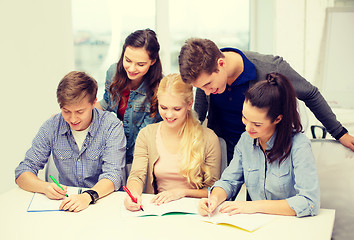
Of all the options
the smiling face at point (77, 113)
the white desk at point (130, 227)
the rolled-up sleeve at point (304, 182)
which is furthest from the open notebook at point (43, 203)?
the rolled-up sleeve at point (304, 182)

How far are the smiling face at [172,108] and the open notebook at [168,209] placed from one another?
0.38 m

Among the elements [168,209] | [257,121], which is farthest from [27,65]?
[257,121]

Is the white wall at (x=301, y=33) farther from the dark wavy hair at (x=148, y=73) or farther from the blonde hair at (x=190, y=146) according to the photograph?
the blonde hair at (x=190, y=146)

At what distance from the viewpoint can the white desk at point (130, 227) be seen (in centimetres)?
134

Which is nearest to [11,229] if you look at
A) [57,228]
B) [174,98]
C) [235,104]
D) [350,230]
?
[57,228]

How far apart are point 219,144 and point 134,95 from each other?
52 centimetres

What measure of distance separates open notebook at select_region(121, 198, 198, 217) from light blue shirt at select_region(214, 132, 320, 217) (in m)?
0.15

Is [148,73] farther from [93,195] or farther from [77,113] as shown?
[93,195]

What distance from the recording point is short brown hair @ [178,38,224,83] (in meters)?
1.67

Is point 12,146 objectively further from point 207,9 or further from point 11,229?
point 207,9

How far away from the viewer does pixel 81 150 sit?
1913 mm

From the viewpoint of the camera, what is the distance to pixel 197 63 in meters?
1.67

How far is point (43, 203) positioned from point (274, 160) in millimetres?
893

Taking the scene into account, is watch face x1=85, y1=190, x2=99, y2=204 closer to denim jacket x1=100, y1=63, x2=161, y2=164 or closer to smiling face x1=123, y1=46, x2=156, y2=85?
denim jacket x1=100, y1=63, x2=161, y2=164
